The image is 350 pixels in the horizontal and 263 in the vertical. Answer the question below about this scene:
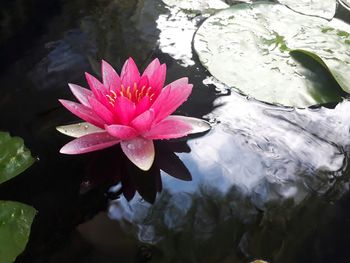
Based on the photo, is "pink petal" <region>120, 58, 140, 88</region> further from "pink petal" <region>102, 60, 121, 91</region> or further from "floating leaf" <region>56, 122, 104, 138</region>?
"floating leaf" <region>56, 122, 104, 138</region>

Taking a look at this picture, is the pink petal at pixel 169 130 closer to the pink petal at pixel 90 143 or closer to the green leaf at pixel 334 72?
the pink petal at pixel 90 143

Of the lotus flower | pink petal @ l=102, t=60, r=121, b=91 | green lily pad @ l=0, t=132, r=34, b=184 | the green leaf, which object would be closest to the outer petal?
the lotus flower

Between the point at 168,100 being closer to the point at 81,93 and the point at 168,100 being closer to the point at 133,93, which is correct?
the point at 133,93

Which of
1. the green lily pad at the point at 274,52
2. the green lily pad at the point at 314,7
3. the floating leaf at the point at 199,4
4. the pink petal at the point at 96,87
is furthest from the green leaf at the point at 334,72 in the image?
the pink petal at the point at 96,87

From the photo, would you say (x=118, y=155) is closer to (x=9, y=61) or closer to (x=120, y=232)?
(x=120, y=232)

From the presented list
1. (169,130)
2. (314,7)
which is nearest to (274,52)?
(314,7)
